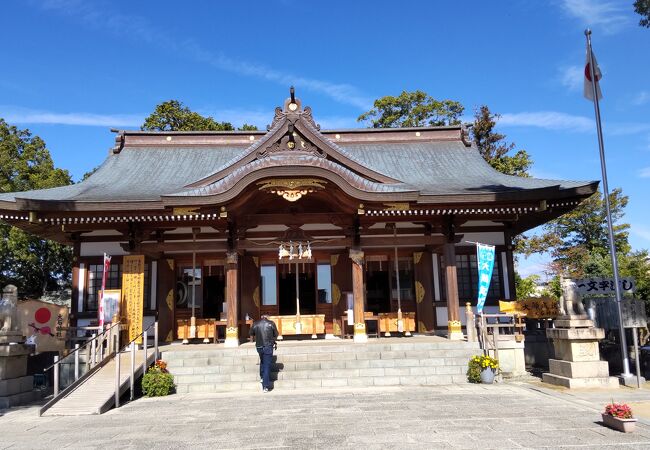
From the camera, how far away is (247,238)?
15.8m

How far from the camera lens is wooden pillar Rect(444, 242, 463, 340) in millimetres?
13977

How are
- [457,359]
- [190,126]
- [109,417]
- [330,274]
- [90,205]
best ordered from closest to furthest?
[109,417], [457,359], [90,205], [330,274], [190,126]

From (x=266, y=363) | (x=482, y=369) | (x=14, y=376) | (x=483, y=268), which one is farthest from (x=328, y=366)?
(x=14, y=376)

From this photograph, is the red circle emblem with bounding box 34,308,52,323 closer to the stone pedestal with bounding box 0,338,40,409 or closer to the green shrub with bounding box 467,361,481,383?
the stone pedestal with bounding box 0,338,40,409

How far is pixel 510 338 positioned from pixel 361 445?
765 cm

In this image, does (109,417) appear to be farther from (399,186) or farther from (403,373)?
(399,186)

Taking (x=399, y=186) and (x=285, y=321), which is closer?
(x=399, y=186)

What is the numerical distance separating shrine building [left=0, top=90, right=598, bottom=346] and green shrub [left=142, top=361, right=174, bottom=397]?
A: 2384 millimetres

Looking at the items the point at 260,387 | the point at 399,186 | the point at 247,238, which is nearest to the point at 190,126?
the point at 247,238

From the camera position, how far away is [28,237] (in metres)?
25.0

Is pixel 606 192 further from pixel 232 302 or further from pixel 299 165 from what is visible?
pixel 232 302

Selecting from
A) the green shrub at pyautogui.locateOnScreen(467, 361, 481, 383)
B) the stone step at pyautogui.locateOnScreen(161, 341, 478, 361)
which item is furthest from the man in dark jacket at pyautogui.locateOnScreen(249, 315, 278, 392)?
the green shrub at pyautogui.locateOnScreen(467, 361, 481, 383)

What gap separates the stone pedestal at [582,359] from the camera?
11.0 meters

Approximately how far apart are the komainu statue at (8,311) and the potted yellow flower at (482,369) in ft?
36.1
